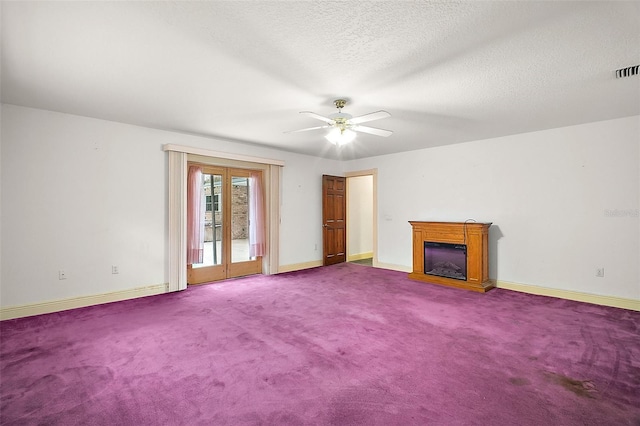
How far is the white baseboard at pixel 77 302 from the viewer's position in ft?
11.8

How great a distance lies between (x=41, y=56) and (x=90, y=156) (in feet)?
6.44

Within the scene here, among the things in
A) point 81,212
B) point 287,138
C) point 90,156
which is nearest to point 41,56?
point 90,156

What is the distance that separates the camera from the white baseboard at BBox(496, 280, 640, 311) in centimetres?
403

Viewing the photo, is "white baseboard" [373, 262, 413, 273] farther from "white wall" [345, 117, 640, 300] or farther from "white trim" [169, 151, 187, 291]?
"white trim" [169, 151, 187, 291]

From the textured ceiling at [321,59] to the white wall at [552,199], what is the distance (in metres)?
0.64

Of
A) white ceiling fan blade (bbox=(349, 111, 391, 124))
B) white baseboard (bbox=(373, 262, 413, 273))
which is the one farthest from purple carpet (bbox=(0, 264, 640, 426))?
A: white ceiling fan blade (bbox=(349, 111, 391, 124))

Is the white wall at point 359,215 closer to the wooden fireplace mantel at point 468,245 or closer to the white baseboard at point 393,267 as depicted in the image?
the white baseboard at point 393,267

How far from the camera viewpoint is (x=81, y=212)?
160 inches

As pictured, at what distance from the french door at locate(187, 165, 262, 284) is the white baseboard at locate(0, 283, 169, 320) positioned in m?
0.66

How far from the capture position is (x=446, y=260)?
5.39m

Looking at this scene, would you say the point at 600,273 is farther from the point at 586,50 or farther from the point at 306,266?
the point at 306,266

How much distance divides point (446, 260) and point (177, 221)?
4.56m

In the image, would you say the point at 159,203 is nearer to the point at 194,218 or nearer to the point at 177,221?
the point at 177,221

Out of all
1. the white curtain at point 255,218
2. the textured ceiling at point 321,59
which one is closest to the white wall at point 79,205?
the textured ceiling at point 321,59
